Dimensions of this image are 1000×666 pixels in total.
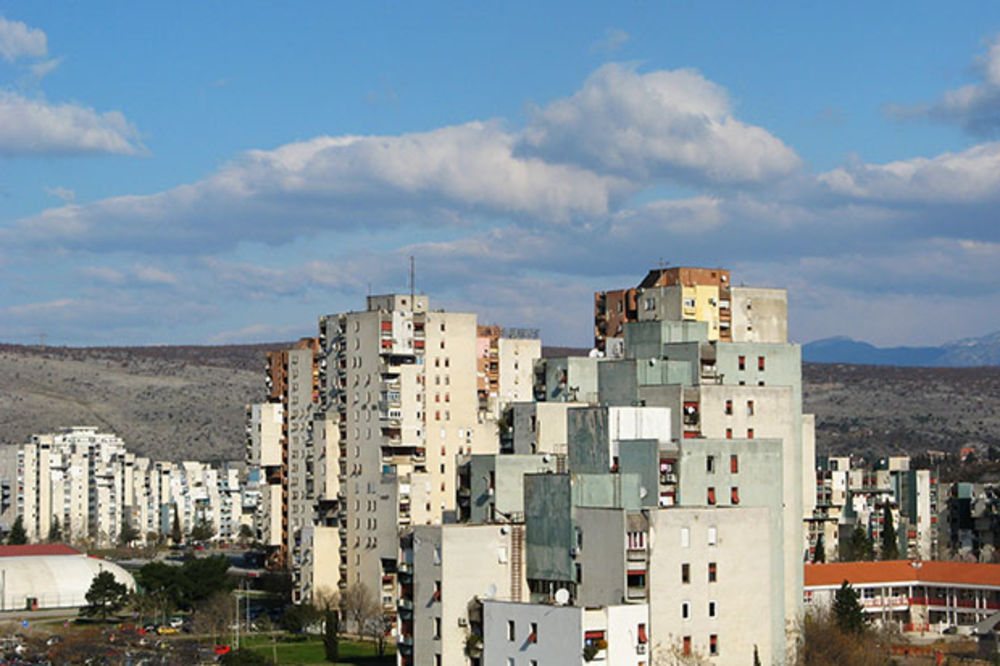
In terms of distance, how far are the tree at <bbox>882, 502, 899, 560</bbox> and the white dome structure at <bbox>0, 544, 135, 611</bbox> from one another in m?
64.2

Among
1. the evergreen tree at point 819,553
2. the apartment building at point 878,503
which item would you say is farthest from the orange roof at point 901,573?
the apartment building at point 878,503

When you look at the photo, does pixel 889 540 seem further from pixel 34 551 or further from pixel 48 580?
pixel 34 551

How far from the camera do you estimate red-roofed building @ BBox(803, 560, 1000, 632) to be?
112 m

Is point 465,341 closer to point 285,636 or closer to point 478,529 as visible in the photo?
point 285,636

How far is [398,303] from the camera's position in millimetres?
Answer: 132125

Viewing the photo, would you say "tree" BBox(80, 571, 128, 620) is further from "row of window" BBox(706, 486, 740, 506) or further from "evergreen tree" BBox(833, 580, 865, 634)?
"row of window" BBox(706, 486, 740, 506)

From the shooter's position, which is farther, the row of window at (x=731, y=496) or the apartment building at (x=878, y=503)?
the apartment building at (x=878, y=503)

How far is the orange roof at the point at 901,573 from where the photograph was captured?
112 m

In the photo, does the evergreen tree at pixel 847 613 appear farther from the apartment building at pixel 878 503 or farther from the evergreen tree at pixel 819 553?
the apartment building at pixel 878 503

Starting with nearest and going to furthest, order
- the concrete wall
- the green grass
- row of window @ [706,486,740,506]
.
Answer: the concrete wall → row of window @ [706,486,740,506] → the green grass

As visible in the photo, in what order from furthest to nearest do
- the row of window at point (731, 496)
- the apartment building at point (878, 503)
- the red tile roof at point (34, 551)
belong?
the red tile roof at point (34, 551) → the apartment building at point (878, 503) → the row of window at point (731, 496)

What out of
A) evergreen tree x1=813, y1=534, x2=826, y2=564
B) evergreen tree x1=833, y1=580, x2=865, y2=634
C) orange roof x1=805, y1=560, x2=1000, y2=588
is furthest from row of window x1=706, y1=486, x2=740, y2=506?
evergreen tree x1=813, y1=534, x2=826, y2=564

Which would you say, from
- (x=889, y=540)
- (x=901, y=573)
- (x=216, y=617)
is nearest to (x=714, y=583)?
(x=901, y=573)

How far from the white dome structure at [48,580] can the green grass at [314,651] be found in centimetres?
3346
